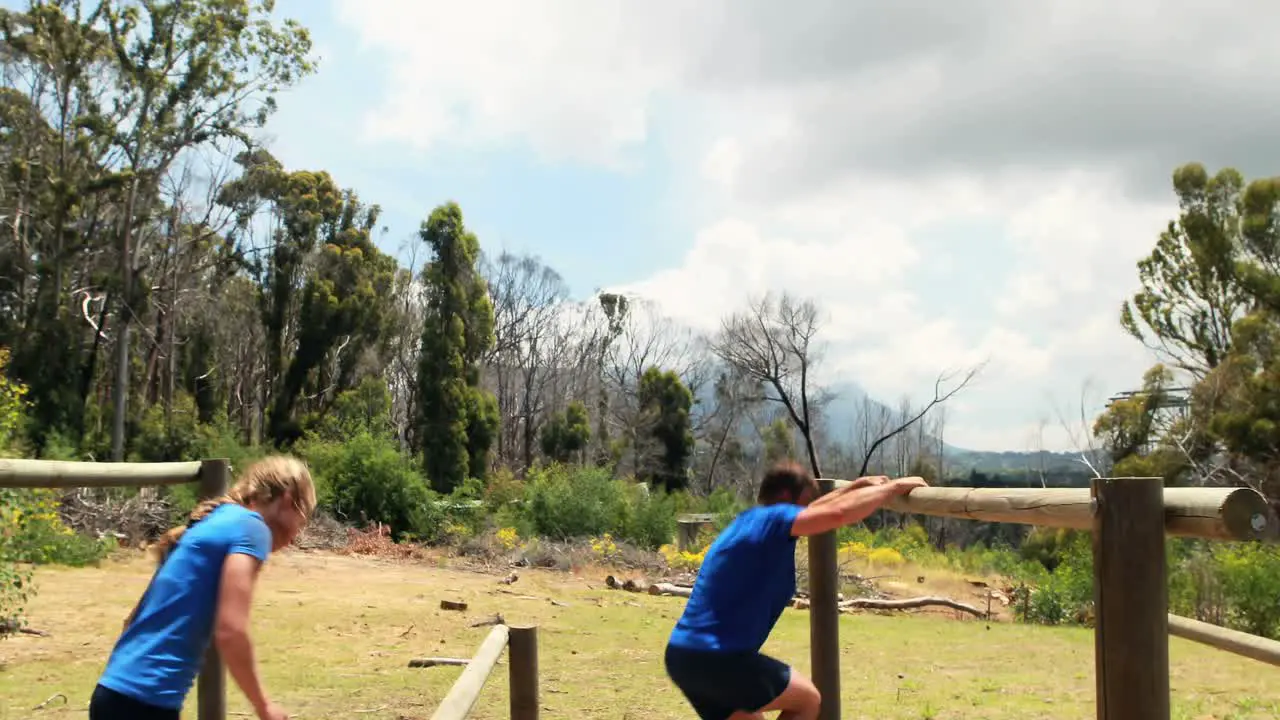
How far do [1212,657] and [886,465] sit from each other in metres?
56.4

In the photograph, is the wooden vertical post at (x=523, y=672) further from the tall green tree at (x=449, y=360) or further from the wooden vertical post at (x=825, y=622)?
the tall green tree at (x=449, y=360)

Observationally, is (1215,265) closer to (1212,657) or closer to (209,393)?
(1212,657)

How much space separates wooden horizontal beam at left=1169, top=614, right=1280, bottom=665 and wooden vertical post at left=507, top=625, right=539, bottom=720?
3387mm

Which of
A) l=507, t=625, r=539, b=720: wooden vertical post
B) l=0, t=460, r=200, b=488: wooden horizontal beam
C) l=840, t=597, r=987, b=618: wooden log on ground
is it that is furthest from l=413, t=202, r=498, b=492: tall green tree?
l=507, t=625, r=539, b=720: wooden vertical post

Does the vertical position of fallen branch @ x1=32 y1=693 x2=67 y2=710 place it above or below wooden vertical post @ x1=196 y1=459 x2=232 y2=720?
below

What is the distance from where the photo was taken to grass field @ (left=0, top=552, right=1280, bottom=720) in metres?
7.98

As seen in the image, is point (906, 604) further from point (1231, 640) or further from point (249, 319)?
point (249, 319)

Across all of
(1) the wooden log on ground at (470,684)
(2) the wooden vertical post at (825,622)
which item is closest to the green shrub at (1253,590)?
(2) the wooden vertical post at (825,622)

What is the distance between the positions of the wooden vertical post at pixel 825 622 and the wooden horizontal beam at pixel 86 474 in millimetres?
3075

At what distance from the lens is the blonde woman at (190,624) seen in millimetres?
2975

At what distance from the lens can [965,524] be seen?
53281mm

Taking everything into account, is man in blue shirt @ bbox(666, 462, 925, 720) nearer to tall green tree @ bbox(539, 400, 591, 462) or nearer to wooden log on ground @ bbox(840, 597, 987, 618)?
wooden log on ground @ bbox(840, 597, 987, 618)

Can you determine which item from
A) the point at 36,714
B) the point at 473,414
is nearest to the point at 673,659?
the point at 36,714

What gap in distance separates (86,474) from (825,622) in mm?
3498
